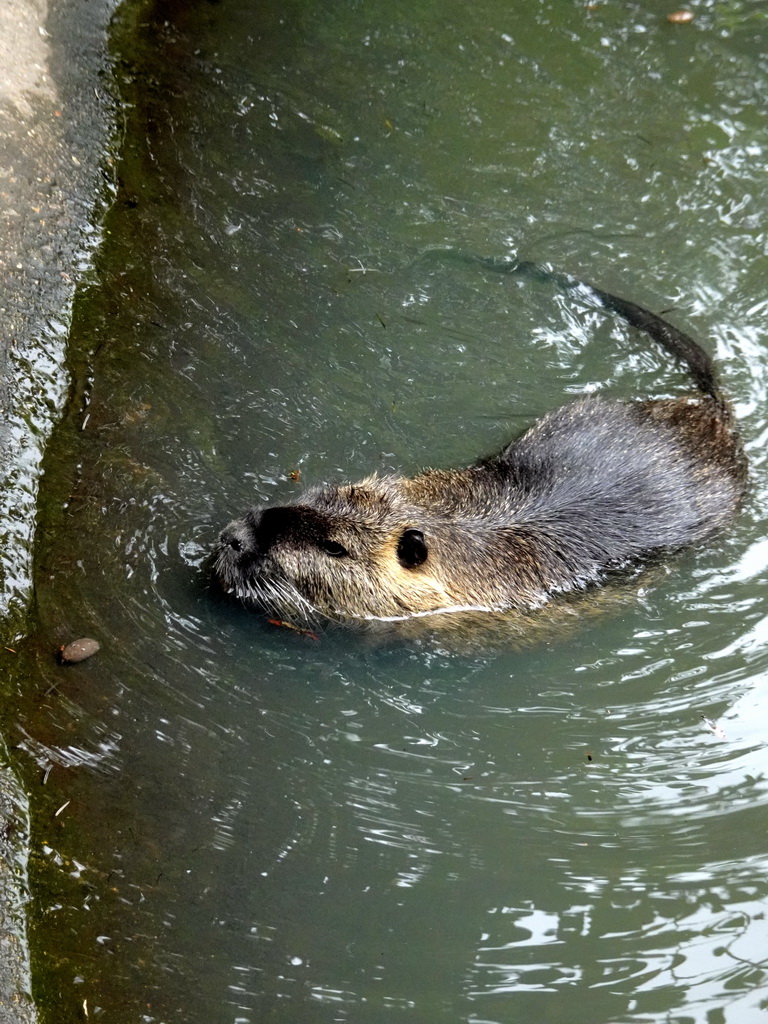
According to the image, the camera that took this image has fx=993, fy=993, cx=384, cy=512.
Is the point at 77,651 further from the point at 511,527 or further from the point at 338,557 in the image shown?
the point at 511,527

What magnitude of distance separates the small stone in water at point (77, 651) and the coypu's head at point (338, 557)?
1.64 ft

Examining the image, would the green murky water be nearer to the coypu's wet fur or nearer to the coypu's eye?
the coypu's wet fur

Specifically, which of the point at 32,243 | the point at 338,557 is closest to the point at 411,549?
the point at 338,557

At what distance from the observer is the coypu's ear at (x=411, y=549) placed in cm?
350

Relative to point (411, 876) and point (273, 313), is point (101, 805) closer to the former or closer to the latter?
point (411, 876)

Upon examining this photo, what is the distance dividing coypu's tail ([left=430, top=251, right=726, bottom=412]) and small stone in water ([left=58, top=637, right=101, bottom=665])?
2.53 meters

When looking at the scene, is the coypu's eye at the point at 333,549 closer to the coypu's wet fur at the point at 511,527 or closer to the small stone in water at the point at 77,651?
the coypu's wet fur at the point at 511,527

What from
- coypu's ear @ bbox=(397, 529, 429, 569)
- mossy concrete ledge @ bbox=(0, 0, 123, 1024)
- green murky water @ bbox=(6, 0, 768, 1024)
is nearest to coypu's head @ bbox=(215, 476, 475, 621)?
coypu's ear @ bbox=(397, 529, 429, 569)

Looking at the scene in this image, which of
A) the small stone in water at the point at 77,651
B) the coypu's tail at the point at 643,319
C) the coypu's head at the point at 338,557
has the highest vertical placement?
the coypu's tail at the point at 643,319

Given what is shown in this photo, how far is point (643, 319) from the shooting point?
4.48 m

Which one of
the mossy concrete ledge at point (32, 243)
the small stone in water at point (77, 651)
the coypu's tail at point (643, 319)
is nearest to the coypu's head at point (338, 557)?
the small stone in water at point (77, 651)

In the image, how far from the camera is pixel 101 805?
2814 millimetres

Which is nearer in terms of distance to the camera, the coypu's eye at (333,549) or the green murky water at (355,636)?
the green murky water at (355,636)

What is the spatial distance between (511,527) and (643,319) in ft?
4.55
